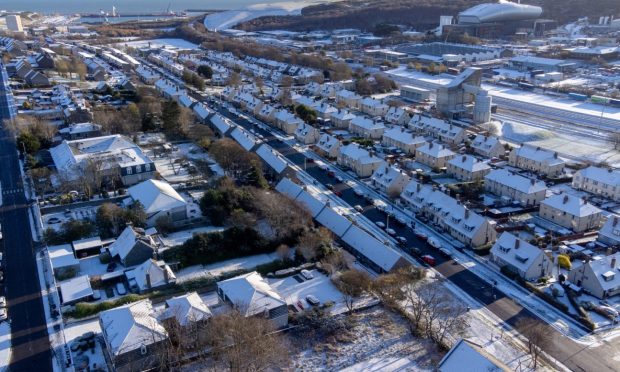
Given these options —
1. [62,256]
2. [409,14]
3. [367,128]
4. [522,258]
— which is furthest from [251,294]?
[409,14]

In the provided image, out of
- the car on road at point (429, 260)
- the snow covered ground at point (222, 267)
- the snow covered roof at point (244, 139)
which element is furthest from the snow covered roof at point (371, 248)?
the snow covered roof at point (244, 139)

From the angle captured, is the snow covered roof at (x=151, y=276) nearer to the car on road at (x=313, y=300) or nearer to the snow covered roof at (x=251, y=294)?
the snow covered roof at (x=251, y=294)

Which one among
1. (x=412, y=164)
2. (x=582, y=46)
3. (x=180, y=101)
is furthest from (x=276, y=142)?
(x=582, y=46)

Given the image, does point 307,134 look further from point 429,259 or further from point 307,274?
point 307,274

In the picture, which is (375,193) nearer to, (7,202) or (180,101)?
(7,202)

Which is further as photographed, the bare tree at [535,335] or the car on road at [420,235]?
the car on road at [420,235]

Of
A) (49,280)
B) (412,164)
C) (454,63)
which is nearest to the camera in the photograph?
(49,280)
